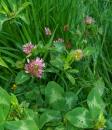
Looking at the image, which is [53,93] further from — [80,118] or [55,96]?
[80,118]

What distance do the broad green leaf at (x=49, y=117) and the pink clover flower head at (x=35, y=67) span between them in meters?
0.22

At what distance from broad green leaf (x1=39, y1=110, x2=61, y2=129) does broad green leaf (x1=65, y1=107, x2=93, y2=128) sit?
0.07m

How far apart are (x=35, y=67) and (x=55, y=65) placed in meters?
0.10

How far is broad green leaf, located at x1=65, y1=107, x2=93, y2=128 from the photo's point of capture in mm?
1548

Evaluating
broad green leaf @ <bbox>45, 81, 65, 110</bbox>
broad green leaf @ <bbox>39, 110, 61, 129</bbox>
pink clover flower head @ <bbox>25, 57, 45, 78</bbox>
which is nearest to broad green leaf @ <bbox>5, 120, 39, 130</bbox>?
broad green leaf @ <bbox>39, 110, 61, 129</bbox>

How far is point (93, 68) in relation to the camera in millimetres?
2039

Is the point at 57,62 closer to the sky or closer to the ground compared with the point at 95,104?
closer to the sky

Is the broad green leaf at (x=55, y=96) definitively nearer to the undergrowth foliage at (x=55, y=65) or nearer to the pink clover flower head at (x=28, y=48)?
the undergrowth foliage at (x=55, y=65)

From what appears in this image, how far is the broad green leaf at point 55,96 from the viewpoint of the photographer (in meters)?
1.69

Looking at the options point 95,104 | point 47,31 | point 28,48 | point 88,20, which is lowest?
point 95,104

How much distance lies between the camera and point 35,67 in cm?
179

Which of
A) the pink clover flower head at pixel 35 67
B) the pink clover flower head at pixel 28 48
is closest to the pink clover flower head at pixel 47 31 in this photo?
the pink clover flower head at pixel 28 48

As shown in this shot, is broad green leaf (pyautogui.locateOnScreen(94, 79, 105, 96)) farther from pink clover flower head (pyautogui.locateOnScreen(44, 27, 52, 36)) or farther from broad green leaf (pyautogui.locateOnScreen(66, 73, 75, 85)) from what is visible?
pink clover flower head (pyautogui.locateOnScreen(44, 27, 52, 36))

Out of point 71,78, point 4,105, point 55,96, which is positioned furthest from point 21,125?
point 71,78
